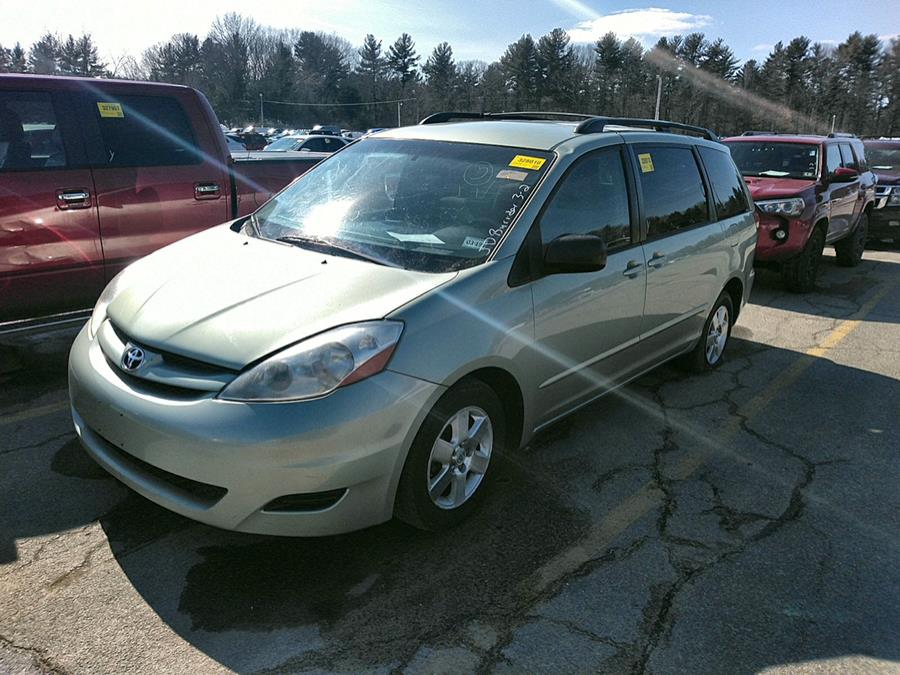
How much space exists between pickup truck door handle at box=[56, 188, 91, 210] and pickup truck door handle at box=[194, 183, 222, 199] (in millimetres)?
852

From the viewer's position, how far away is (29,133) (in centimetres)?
466

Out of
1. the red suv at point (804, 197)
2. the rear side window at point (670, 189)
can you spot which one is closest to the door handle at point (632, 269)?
the rear side window at point (670, 189)

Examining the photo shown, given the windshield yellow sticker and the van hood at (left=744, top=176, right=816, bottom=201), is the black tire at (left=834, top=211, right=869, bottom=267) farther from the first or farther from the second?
the windshield yellow sticker

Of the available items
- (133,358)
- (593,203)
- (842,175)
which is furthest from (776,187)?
(133,358)

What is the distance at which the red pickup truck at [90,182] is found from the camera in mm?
4598

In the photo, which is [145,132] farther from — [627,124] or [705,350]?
[705,350]

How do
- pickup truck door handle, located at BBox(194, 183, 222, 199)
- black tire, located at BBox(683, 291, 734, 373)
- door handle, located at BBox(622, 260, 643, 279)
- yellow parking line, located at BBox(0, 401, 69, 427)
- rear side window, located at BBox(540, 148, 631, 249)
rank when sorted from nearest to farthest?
rear side window, located at BBox(540, 148, 631, 249) → door handle, located at BBox(622, 260, 643, 279) → yellow parking line, located at BBox(0, 401, 69, 427) → black tire, located at BBox(683, 291, 734, 373) → pickup truck door handle, located at BBox(194, 183, 222, 199)

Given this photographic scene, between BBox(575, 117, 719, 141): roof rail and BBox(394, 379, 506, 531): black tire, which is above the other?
BBox(575, 117, 719, 141): roof rail

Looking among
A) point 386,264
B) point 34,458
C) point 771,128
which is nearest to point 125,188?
point 34,458

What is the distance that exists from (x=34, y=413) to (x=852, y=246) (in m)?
10.6

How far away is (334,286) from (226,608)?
131 cm

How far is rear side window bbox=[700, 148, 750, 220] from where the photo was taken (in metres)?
4.98

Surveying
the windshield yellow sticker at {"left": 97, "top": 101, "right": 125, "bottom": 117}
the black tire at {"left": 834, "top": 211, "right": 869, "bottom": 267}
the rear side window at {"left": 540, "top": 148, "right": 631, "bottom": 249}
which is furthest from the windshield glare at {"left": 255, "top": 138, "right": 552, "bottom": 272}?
the black tire at {"left": 834, "top": 211, "right": 869, "bottom": 267}

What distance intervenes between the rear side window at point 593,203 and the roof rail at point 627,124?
18cm
